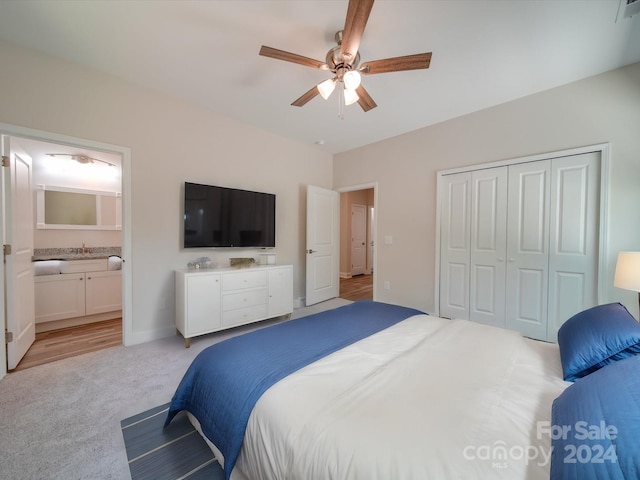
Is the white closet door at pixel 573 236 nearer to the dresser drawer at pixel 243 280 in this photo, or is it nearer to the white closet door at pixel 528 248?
the white closet door at pixel 528 248

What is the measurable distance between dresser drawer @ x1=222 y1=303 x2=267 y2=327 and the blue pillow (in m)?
2.82

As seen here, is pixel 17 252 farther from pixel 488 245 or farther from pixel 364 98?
pixel 488 245

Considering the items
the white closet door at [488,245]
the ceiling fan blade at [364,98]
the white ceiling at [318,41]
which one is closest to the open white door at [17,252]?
the white ceiling at [318,41]

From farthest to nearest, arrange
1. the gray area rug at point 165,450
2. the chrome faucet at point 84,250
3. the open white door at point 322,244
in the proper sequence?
1. the open white door at point 322,244
2. the chrome faucet at point 84,250
3. the gray area rug at point 165,450

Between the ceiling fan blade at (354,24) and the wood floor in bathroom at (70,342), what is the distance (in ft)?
11.6

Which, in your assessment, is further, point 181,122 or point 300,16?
point 181,122

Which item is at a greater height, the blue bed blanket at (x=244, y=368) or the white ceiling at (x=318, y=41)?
the white ceiling at (x=318, y=41)

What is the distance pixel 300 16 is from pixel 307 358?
7.33ft

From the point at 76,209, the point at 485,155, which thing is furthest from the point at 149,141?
the point at 485,155

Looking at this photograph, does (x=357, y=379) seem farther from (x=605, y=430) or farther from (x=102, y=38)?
(x=102, y=38)

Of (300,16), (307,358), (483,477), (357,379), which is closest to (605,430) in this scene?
(483,477)

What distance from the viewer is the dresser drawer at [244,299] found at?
2.92 m

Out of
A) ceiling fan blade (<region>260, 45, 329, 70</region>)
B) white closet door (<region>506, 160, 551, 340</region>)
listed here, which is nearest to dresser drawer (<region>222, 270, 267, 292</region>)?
ceiling fan blade (<region>260, 45, 329, 70</region>)

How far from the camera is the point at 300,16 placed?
1782mm
